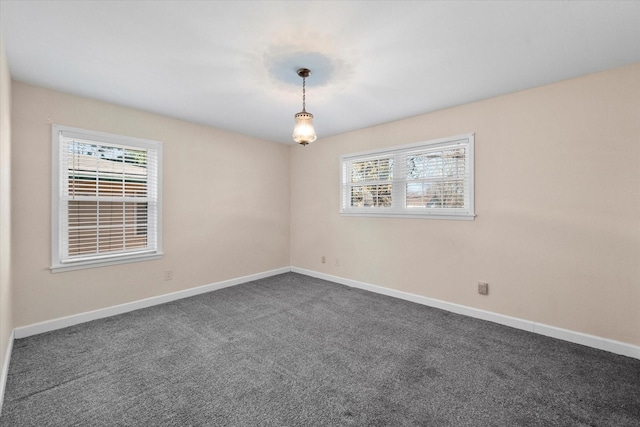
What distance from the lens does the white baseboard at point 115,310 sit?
8.90 feet

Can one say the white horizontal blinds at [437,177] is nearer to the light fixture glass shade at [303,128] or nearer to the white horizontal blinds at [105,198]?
the light fixture glass shade at [303,128]

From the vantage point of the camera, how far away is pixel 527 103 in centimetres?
281

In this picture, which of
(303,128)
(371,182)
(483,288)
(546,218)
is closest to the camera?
(303,128)

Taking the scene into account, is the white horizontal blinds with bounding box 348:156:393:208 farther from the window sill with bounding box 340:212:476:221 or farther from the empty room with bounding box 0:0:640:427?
the window sill with bounding box 340:212:476:221

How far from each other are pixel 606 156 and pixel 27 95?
5311 mm

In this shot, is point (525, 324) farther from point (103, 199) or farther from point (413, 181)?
point (103, 199)

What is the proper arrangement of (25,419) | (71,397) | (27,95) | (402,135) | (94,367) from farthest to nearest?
(402,135), (27,95), (94,367), (71,397), (25,419)

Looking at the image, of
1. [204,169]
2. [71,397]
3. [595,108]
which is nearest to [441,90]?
[595,108]

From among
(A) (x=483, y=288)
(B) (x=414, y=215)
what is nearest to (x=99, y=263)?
(B) (x=414, y=215)

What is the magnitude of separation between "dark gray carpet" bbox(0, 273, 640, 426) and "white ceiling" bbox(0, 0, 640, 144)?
7.93 feet

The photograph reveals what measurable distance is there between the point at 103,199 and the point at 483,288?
14.2ft

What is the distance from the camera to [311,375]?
209 cm

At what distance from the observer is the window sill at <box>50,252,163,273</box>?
113 inches

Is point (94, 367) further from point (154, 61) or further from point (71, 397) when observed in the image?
point (154, 61)
